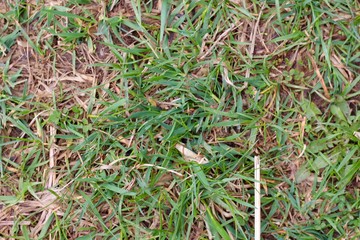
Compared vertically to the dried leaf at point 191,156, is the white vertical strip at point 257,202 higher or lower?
lower

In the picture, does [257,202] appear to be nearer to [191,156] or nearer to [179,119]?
[191,156]

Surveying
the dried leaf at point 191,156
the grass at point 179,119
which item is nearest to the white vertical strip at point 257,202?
the grass at point 179,119

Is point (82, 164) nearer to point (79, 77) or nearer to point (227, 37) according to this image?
point (79, 77)

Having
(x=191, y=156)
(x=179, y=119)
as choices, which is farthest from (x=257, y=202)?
(x=179, y=119)

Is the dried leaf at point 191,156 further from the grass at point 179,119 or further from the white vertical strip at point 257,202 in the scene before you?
the white vertical strip at point 257,202

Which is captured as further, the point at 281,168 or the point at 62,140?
the point at 62,140

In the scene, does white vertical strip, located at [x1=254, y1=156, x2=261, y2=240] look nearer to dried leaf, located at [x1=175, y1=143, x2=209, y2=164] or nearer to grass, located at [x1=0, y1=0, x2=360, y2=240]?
grass, located at [x1=0, y1=0, x2=360, y2=240]

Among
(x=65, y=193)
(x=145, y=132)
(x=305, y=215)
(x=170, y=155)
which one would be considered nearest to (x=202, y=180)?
(x=170, y=155)

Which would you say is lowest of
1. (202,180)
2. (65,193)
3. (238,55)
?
(65,193)
